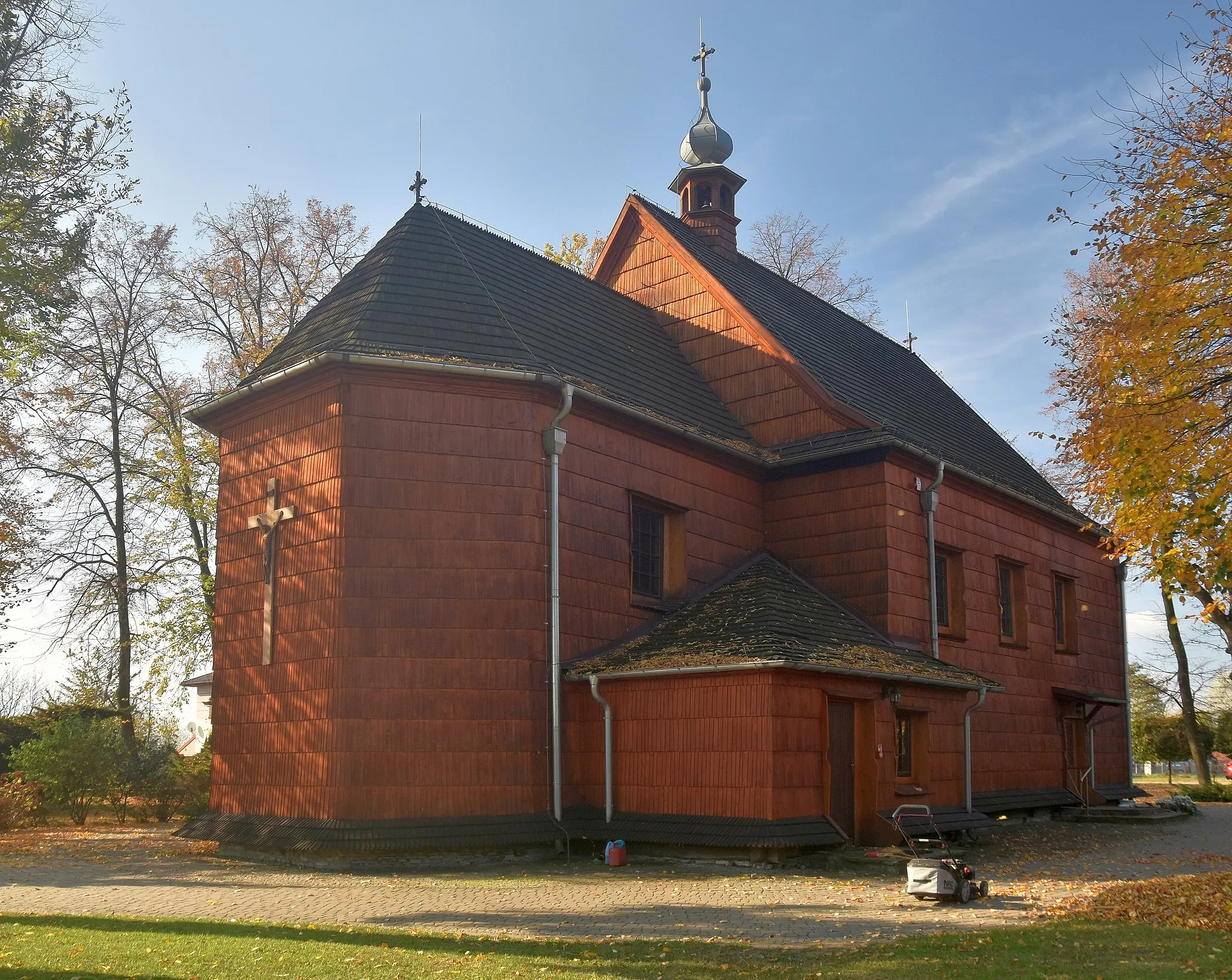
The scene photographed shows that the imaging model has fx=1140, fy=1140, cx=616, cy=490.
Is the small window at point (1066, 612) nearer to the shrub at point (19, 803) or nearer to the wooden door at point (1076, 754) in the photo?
the wooden door at point (1076, 754)

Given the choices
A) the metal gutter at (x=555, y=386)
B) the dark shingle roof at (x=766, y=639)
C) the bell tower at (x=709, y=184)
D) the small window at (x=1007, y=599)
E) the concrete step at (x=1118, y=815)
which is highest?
the bell tower at (x=709, y=184)

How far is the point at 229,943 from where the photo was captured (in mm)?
9234

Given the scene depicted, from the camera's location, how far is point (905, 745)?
57.7ft

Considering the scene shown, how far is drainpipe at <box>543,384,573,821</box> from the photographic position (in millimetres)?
15492

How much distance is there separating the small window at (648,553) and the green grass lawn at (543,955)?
885 cm

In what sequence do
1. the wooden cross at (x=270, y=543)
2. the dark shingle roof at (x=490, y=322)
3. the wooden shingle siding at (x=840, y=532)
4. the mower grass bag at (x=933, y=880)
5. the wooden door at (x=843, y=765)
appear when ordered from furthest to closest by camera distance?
1. the wooden shingle siding at (x=840, y=532)
2. the dark shingle roof at (x=490, y=322)
3. the wooden cross at (x=270, y=543)
4. the wooden door at (x=843, y=765)
5. the mower grass bag at (x=933, y=880)

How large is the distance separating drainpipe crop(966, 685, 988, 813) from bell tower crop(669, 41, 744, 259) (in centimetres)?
1250

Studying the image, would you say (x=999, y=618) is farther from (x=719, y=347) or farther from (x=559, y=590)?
(x=559, y=590)

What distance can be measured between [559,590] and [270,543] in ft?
13.7

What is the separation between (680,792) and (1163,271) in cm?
858

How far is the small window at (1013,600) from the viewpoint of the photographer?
77.6 ft

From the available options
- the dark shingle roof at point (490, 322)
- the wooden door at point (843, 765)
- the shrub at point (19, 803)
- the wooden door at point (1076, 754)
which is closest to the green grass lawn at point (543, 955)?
the wooden door at point (843, 765)

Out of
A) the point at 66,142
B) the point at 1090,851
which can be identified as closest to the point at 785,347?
the point at 1090,851

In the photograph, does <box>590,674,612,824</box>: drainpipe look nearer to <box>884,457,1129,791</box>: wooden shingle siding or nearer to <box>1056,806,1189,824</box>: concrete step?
<box>884,457,1129,791</box>: wooden shingle siding
